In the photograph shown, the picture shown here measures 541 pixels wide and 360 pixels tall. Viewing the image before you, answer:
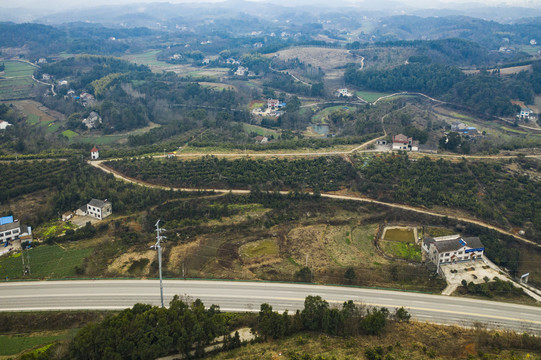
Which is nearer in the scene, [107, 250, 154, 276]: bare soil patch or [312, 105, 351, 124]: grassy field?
[107, 250, 154, 276]: bare soil patch

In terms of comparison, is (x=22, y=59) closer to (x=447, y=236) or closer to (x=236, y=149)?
(x=236, y=149)

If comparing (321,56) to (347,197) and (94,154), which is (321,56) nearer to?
(347,197)

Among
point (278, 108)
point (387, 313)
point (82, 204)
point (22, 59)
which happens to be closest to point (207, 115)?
point (278, 108)

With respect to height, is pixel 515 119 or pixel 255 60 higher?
pixel 255 60

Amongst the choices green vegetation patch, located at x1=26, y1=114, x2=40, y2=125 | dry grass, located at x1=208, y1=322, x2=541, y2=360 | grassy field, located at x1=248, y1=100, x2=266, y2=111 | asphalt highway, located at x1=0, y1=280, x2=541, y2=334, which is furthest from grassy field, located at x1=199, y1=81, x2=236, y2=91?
dry grass, located at x1=208, y1=322, x2=541, y2=360

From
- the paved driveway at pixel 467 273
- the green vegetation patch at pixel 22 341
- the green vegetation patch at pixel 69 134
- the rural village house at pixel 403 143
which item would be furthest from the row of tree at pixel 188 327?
the green vegetation patch at pixel 69 134

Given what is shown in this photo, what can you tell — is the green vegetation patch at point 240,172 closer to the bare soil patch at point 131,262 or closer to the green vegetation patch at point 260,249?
the green vegetation patch at point 260,249

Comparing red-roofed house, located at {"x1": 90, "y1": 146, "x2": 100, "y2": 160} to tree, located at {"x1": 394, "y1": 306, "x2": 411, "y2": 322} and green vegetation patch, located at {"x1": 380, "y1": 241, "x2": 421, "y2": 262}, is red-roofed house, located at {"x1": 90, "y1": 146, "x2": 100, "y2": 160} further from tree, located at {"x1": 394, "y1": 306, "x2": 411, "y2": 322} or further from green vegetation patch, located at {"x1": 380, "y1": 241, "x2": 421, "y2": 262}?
tree, located at {"x1": 394, "y1": 306, "x2": 411, "y2": 322}
